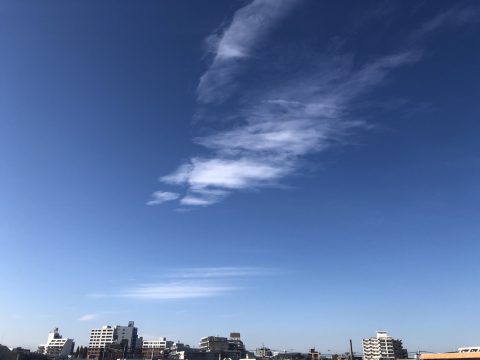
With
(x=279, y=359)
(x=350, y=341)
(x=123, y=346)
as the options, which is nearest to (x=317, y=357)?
(x=279, y=359)

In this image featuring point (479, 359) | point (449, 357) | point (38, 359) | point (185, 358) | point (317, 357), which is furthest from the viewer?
point (317, 357)

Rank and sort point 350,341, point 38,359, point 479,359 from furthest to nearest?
point 38,359
point 350,341
point 479,359

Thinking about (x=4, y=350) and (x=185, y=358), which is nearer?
(x=4, y=350)

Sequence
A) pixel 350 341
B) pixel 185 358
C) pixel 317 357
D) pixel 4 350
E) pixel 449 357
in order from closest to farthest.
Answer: pixel 449 357 < pixel 350 341 < pixel 4 350 < pixel 185 358 < pixel 317 357

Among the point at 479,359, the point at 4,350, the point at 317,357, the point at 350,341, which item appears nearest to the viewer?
the point at 479,359

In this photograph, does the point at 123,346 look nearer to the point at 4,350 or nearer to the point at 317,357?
the point at 4,350

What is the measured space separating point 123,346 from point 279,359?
256 feet

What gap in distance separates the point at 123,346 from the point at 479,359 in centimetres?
16811

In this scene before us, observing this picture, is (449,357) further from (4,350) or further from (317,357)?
(4,350)

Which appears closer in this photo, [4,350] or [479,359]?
[479,359]

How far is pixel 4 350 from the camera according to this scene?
149 metres

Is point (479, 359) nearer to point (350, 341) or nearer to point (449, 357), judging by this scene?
point (449, 357)

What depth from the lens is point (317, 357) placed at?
200 meters

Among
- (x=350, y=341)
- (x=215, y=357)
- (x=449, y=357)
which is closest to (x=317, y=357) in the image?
(x=215, y=357)
